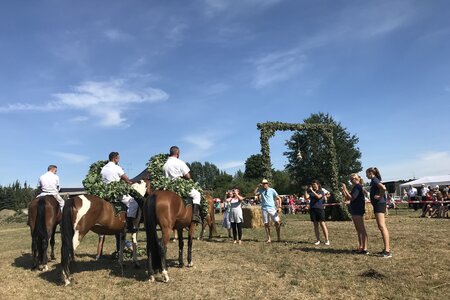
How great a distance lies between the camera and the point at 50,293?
660 cm

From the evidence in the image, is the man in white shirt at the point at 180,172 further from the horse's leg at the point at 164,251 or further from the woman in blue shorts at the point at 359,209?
the woman in blue shorts at the point at 359,209

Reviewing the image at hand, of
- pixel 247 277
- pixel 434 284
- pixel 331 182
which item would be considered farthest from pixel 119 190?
pixel 331 182

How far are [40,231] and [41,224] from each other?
0.16 metres

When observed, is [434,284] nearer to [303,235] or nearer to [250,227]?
[303,235]

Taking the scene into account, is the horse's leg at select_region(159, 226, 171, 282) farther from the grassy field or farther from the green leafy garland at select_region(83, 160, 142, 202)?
the green leafy garland at select_region(83, 160, 142, 202)

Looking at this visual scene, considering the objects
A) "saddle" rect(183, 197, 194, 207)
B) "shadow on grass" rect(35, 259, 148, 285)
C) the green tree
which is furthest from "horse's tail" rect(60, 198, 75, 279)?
the green tree

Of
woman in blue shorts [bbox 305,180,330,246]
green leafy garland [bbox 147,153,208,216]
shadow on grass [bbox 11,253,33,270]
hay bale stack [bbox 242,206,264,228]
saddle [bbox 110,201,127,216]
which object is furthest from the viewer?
hay bale stack [bbox 242,206,264,228]

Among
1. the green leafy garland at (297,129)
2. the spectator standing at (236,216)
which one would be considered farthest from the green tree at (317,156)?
Answer: the spectator standing at (236,216)

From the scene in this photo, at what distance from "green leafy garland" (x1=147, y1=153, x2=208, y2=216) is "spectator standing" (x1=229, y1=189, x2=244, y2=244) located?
14.0 feet

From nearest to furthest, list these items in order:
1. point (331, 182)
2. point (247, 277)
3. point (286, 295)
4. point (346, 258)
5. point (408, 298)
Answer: point (408, 298) < point (286, 295) < point (247, 277) < point (346, 258) < point (331, 182)

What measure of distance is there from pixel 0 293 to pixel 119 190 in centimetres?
282

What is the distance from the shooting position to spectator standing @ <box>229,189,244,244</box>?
507 inches

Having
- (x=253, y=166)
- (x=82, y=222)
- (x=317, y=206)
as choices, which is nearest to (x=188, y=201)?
(x=82, y=222)

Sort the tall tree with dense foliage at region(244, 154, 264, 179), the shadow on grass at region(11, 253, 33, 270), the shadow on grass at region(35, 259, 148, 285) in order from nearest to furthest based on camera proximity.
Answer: the shadow on grass at region(35, 259, 148, 285)
the shadow on grass at region(11, 253, 33, 270)
the tall tree with dense foliage at region(244, 154, 264, 179)
